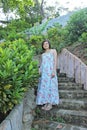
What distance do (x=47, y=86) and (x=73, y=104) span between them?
2.26 feet

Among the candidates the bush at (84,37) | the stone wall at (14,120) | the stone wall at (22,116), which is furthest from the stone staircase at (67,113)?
the bush at (84,37)

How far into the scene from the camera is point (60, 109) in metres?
4.96

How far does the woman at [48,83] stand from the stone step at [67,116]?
165 millimetres

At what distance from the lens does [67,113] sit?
4617mm

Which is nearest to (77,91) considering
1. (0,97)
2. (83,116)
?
(83,116)

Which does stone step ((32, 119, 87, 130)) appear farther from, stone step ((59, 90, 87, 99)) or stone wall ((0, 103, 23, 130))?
stone step ((59, 90, 87, 99))

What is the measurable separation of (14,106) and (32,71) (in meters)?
0.83

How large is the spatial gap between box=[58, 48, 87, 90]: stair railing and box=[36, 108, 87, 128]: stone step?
112cm

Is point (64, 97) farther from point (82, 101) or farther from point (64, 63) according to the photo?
point (64, 63)

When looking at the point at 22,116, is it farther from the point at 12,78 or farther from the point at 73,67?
the point at 73,67

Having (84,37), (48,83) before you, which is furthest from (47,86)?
(84,37)

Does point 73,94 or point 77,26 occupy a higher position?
point 77,26

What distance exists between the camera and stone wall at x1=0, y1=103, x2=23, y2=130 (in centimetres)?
353

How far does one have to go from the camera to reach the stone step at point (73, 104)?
4879mm
